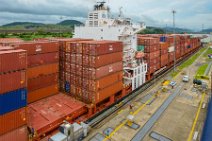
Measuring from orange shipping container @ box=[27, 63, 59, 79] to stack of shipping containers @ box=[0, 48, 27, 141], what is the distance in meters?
4.91

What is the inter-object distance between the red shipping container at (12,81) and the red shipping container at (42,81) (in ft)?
16.3

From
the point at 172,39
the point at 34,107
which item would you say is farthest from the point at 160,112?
the point at 172,39

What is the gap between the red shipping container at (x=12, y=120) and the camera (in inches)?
466

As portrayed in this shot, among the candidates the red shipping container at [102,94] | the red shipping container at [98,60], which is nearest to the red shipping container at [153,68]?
the red shipping container at [102,94]

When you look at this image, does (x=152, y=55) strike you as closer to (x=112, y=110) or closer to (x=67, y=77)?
(x=112, y=110)

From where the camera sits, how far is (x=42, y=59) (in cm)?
1848

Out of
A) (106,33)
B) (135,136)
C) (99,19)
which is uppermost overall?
(99,19)

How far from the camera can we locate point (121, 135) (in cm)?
1534

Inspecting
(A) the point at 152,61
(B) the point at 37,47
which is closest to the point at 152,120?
(B) the point at 37,47

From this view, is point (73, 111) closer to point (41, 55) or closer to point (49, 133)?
point (49, 133)

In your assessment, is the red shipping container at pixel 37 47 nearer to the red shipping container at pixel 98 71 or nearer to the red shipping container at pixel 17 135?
the red shipping container at pixel 98 71

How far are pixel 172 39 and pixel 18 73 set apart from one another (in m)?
38.1

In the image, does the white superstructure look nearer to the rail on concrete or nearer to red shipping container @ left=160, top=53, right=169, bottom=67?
the rail on concrete

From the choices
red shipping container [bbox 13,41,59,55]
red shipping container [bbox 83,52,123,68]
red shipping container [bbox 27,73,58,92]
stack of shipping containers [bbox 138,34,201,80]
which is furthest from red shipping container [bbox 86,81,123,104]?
stack of shipping containers [bbox 138,34,201,80]
